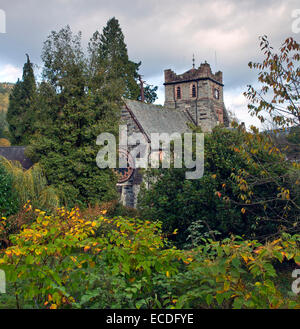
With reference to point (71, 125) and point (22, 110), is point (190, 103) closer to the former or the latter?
point (22, 110)

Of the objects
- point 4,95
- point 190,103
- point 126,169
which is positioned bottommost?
point 126,169

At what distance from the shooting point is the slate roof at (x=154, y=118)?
28.1 metres

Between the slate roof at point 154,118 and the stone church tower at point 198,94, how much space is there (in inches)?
195

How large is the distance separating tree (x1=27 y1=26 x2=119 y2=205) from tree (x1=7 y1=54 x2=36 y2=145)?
1353 centimetres

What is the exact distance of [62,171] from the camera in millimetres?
16375

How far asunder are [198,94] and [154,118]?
12.0 metres

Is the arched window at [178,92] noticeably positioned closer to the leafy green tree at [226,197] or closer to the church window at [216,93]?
the church window at [216,93]

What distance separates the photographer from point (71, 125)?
16.8 m

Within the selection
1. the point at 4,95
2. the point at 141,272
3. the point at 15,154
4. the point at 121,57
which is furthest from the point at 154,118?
the point at 4,95

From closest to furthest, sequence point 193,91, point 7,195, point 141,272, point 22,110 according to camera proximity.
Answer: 1. point 141,272
2. point 7,195
3. point 22,110
4. point 193,91

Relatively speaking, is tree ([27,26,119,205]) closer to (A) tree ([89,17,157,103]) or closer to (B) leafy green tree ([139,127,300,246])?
(B) leafy green tree ([139,127,300,246])

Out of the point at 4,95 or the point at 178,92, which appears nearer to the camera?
the point at 178,92

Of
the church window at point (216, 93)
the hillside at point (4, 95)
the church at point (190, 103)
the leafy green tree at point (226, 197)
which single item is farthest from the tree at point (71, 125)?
the hillside at point (4, 95)
